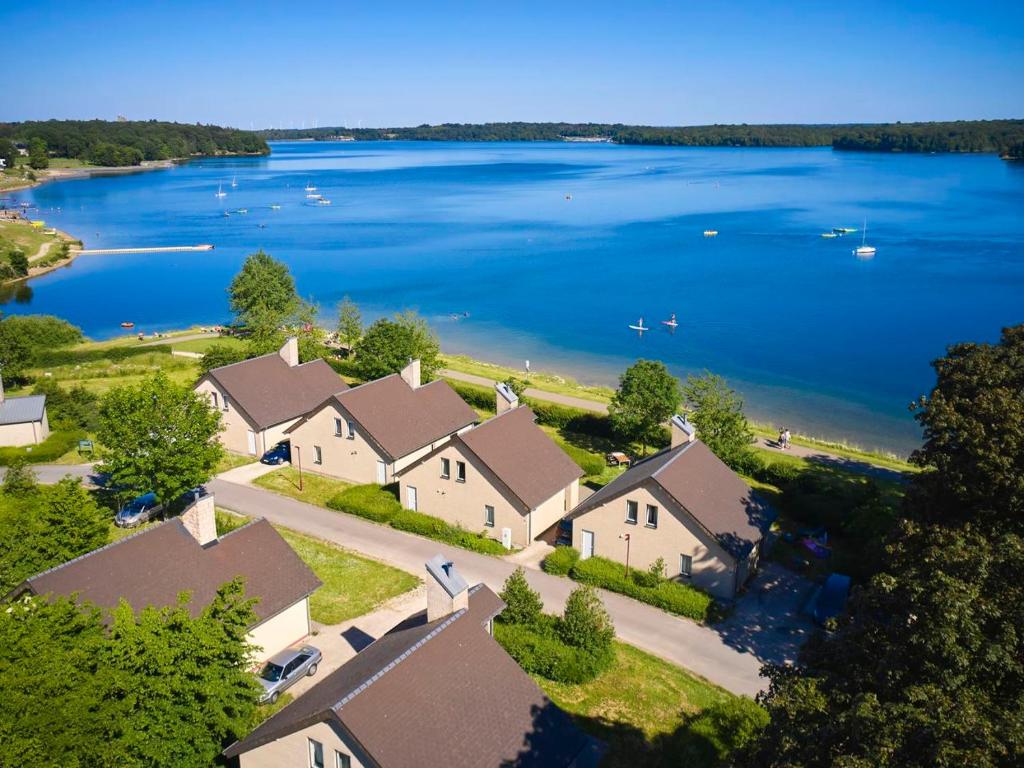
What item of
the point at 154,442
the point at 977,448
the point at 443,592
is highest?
the point at 977,448

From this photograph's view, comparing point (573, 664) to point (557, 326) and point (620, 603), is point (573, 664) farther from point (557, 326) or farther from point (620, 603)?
point (557, 326)

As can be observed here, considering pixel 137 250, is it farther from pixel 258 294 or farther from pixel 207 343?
pixel 258 294

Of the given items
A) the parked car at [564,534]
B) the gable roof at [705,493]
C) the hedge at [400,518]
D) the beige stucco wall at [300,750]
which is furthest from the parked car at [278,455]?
the beige stucco wall at [300,750]

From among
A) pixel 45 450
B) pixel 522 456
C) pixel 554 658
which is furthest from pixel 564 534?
pixel 45 450

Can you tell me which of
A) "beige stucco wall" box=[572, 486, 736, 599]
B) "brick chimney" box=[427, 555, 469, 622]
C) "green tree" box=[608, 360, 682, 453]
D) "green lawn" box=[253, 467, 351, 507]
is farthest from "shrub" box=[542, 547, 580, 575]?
"green tree" box=[608, 360, 682, 453]

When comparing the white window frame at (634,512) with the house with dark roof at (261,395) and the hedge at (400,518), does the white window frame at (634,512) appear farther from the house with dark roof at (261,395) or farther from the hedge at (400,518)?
the house with dark roof at (261,395)

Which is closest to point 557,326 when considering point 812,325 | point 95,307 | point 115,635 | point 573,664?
point 812,325
